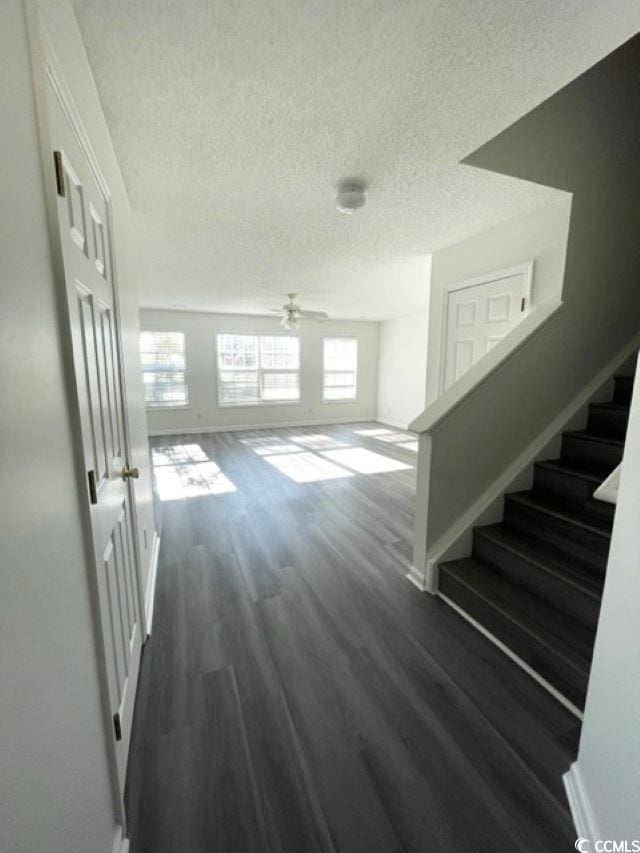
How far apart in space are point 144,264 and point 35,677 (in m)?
4.09

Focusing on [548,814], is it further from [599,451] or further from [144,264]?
[144,264]

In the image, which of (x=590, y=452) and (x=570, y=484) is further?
(x=590, y=452)

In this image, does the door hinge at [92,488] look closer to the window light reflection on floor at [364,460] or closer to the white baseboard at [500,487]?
the white baseboard at [500,487]

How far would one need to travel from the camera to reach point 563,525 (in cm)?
204

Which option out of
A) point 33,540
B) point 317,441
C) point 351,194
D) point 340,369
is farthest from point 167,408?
point 33,540

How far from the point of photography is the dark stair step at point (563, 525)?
1860 mm

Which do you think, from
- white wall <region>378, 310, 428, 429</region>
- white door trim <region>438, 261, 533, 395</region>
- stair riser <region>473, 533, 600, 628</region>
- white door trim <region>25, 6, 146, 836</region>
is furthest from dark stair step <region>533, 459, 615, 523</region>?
white wall <region>378, 310, 428, 429</region>

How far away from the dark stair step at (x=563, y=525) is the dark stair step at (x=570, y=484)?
33 millimetres

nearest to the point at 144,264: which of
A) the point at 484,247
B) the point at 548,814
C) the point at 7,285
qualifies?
the point at 484,247

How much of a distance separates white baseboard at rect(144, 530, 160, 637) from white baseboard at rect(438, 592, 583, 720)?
1.76 metres

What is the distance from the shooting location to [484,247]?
2.89m

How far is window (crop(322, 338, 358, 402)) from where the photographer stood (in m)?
8.40

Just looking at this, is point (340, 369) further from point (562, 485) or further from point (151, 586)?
point (151, 586)

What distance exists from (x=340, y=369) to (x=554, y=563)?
704cm
